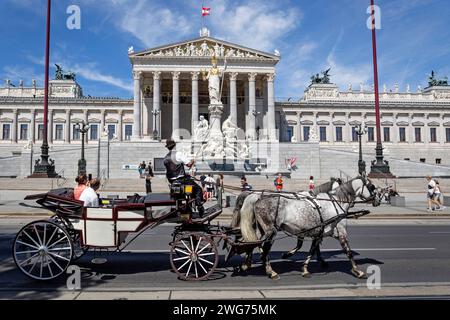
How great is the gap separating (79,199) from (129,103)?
216 feet

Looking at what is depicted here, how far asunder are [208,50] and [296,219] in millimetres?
58053

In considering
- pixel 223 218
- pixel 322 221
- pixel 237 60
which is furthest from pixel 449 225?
pixel 237 60

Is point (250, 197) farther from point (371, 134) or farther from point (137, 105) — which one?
point (371, 134)

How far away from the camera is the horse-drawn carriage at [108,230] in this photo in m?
5.89

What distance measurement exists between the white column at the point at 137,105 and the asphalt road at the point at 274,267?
46.8m

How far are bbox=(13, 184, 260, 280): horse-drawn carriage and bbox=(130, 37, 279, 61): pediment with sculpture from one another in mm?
56503

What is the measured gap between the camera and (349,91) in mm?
77000

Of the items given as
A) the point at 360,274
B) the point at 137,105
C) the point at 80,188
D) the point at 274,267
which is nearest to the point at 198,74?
the point at 137,105

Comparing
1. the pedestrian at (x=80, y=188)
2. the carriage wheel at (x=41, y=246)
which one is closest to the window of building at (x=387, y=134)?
the pedestrian at (x=80, y=188)

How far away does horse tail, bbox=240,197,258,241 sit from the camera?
6223 mm

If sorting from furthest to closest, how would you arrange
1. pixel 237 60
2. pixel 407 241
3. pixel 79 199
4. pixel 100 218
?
pixel 237 60
pixel 407 241
pixel 79 199
pixel 100 218

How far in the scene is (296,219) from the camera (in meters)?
6.25

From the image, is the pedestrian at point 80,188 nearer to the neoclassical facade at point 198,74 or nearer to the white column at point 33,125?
the neoclassical facade at point 198,74

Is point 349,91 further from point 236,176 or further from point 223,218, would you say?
point 223,218
